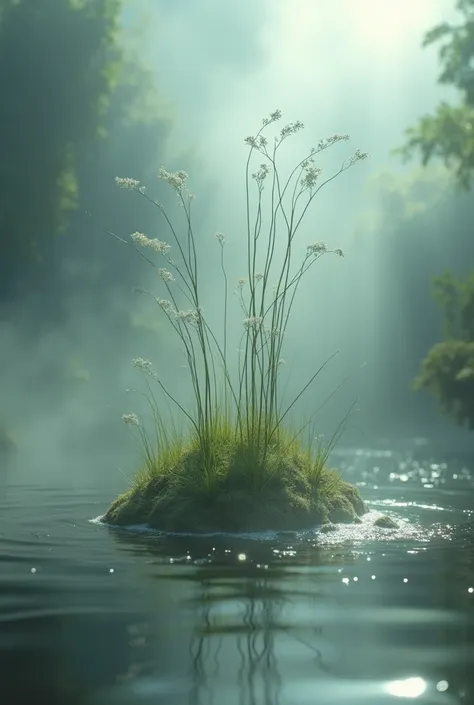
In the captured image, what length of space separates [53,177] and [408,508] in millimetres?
16672

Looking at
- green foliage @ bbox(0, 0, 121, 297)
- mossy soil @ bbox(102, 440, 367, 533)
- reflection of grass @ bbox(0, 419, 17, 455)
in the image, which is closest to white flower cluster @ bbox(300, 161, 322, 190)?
mossy soil @ bbox(102, 440, 367, 533)

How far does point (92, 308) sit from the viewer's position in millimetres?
29469

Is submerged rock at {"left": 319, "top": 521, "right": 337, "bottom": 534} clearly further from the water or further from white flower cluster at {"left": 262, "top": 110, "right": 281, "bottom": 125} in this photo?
white flower cluster at {"left": 262, "top": 110, "right": 281, "bottom": 125}

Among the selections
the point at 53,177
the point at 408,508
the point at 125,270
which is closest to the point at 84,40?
the point at 53,177

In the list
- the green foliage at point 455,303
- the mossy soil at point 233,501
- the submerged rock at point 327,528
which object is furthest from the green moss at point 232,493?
the green foliage at point 455,303

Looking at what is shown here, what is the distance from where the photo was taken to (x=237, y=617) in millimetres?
4148

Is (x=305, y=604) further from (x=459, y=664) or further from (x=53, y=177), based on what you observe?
(x=53, y=177)

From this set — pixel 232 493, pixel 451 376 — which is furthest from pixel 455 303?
pixel 232 493

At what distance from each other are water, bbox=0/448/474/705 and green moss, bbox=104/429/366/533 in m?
0.37

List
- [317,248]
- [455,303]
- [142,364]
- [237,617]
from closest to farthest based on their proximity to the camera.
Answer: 1. [237,617]
2. [317,248]
3. [142,364]
4. [455,303]

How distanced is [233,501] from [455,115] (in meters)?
11.1

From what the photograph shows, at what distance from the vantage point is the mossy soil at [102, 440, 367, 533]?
7457 millimetres

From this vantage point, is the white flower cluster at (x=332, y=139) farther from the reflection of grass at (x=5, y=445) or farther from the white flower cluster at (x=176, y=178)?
the reflection of grass at (x=5, y=445)

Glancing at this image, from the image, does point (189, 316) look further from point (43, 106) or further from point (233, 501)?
point (43, 106)
